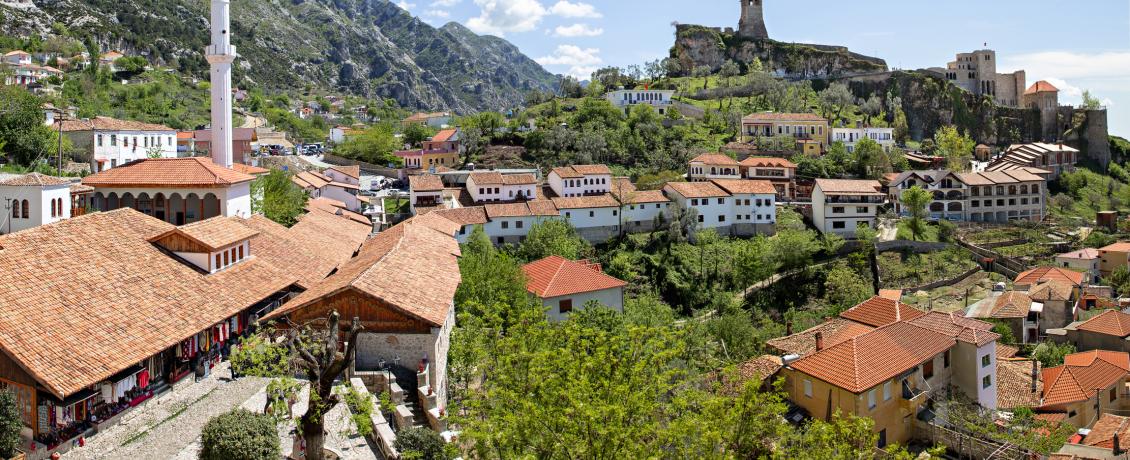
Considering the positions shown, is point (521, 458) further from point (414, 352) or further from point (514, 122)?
point (514, 122)

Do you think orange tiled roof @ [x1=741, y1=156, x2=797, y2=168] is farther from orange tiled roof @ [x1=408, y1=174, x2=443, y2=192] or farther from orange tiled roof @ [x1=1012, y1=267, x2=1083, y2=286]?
orange tiled roof @ [x1=408, y1=174, x2=443, y2=192]

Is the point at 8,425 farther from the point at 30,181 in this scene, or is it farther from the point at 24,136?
the point at 24,136

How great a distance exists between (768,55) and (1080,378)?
270 ft

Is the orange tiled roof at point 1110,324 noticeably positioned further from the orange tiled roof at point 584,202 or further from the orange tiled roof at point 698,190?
the orange tiled roof at point 584,202

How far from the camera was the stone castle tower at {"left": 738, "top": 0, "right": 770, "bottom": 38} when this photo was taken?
110 meters

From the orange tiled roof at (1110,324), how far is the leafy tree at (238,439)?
37933 millimetres

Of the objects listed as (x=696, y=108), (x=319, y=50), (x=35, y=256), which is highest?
(x=319, y=50)

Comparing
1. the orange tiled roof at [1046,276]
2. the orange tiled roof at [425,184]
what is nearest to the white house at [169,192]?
the orange tiled roof at [425,184]

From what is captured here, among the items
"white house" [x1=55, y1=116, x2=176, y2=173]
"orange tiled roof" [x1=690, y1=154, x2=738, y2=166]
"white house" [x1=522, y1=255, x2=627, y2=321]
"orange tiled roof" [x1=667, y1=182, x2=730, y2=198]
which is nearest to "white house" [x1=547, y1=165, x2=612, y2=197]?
"orange tiled roof" [x1=667, y1=182, x2=730, y2=198]

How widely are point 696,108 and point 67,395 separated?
77.8 meters

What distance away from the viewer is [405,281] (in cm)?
1983

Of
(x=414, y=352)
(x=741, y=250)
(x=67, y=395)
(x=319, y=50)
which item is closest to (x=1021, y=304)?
(x=741, y=250)

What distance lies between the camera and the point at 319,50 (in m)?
162

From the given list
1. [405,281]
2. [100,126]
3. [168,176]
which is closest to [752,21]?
[100,126]
